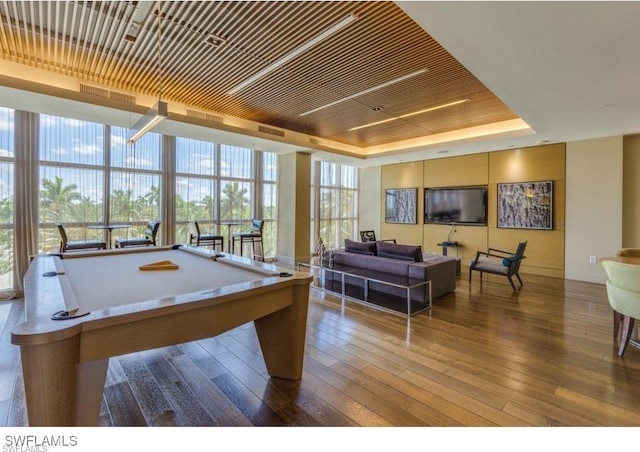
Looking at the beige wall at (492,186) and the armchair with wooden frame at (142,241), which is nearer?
the armchair with wooden frame at (142,241)

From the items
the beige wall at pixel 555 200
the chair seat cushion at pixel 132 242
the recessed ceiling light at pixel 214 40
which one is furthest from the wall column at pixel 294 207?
the recessed ceiling light at pixel 214 40

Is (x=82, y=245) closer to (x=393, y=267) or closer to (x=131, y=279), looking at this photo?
(x=131, y=279)

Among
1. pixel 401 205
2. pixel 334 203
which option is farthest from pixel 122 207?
pixel 401 205

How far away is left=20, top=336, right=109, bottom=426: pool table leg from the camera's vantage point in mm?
1179

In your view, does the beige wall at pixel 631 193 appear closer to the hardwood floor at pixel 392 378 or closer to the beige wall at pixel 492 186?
the beige wall at pixel 492 186

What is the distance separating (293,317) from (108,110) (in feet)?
13.6

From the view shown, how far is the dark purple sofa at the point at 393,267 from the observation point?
14.5ft

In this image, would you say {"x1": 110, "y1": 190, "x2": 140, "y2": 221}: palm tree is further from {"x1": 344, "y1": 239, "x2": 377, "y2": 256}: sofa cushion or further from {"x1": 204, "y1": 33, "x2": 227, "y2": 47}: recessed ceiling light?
{"x1": 344, "y1": 239, "x2": 377, "y2": 256}: sofa cushion

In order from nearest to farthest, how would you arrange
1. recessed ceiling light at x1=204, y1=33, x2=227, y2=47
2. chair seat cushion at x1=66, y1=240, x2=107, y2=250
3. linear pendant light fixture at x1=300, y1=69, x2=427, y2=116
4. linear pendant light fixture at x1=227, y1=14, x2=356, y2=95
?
linear pendant light fixture at x1=227, y1=14, x2=356, y2=95, recessed ceiling light at x1=204, y1=33, x2=227, y2=47, linear pendant light fixture at x1=300, y1=69, x2=427, y2=116, chair seat cushion at x1=66, y1=240, x2=107, y2=250

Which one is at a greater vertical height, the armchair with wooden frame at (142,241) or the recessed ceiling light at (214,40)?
the recessed ceiling light at (214,40)

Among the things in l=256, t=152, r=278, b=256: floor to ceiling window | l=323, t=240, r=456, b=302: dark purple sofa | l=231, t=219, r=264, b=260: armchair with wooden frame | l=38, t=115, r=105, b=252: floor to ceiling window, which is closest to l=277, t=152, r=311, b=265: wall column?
l=256, t=152, r=278, b=256: floor to ceiling window

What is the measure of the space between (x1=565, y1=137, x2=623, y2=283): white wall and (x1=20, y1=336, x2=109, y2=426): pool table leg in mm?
7618

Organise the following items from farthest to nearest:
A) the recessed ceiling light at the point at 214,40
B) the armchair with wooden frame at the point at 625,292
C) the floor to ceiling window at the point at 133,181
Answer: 1. the floor to ceiling window at the point at 133,181
2. the recessed ceiling light at the point at 214,40
3. the armchair with wooden frame at the point at 625,292

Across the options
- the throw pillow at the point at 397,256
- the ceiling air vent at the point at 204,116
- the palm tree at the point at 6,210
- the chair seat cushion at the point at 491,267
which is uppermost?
the ceiling air vent at the point at 204,116
